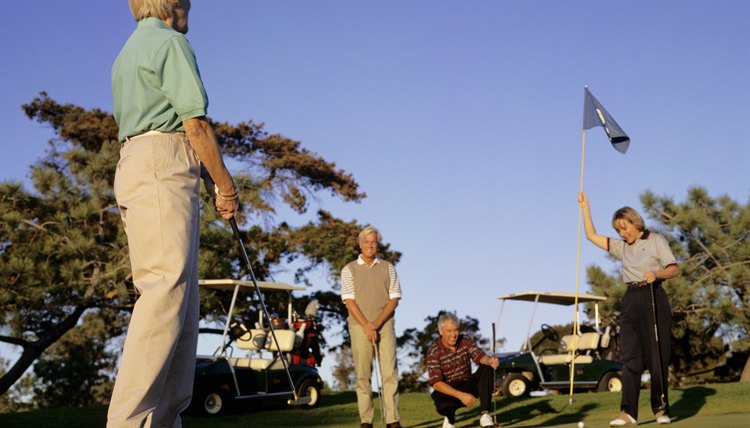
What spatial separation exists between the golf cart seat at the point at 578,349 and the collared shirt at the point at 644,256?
7.16 m

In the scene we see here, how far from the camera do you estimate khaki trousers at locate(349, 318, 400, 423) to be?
8.32 metres

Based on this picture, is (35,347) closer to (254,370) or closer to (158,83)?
(254,370)

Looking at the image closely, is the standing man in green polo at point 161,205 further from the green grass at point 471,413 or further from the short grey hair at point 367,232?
the green grass at point 471,413

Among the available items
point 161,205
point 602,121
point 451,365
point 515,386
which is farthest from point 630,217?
point 515,386

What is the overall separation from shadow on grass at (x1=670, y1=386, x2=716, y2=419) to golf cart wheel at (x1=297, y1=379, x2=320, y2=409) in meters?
4.69

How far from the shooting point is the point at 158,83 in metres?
3.70

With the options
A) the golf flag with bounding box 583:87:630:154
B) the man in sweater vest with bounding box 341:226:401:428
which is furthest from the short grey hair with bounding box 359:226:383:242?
the golf flag with bounding box 583:87:630:154

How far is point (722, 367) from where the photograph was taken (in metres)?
24.0

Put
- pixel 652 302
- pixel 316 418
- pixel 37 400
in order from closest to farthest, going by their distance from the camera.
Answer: pixel 652 302 < pixel 316 418 < pixel 37 400

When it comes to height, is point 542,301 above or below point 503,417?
above

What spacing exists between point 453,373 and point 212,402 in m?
4.83

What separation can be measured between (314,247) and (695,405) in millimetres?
13712

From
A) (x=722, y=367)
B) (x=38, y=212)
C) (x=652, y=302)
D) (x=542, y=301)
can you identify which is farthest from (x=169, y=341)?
(x=722, y=367)

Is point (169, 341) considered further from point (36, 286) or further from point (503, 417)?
point (36, 286)
